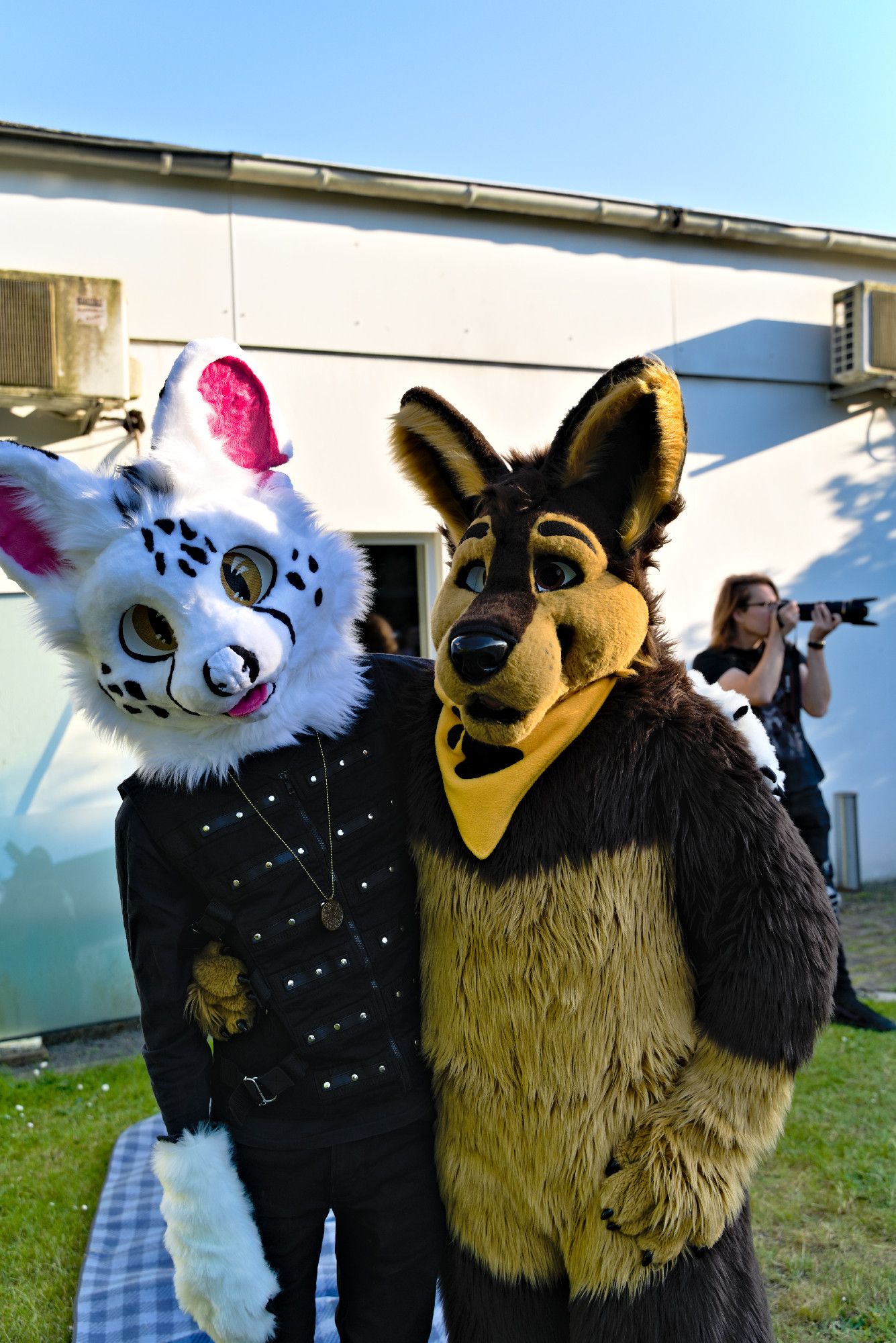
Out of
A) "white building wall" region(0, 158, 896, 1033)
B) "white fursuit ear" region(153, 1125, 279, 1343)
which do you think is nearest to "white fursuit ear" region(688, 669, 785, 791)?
"white fursuit ear" region(153, 1125, 279, 1343)

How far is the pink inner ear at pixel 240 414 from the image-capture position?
71.3 inches

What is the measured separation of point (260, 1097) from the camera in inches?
67.2

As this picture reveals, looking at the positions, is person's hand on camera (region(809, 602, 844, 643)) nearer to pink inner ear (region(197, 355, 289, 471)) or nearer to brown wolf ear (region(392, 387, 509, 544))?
brown wolf ear (region(392, 387, 509, 544))

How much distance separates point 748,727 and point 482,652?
553 millimetres

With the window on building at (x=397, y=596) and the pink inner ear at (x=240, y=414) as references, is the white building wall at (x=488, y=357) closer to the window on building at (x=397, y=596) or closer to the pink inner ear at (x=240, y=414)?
the window on building at (x=397, y=596)

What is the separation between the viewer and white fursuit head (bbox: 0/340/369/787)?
157 centimetres

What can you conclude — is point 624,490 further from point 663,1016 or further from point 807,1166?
point 807,1166

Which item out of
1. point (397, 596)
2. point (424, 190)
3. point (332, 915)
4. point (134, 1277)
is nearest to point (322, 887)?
point (332, 915)

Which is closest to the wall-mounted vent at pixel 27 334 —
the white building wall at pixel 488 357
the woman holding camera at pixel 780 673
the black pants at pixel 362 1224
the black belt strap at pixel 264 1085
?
the white building wall at pixel 488 357

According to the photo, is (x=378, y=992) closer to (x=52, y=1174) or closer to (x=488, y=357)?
(x=52, y=1174)

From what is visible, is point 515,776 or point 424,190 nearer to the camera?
point 515,776

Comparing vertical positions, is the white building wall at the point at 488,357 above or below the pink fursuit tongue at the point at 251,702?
above

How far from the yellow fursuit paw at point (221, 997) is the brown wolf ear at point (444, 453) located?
89 cm

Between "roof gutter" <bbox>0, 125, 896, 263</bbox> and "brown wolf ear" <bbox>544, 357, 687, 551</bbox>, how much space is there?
159 inches
